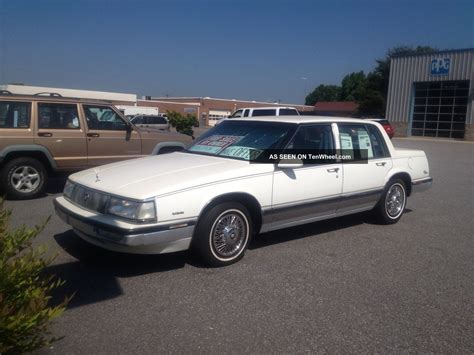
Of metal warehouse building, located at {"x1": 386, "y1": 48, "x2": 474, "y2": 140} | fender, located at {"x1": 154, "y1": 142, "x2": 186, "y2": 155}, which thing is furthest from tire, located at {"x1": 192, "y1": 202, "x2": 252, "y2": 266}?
metal warehouse building, located at {"x1": 386, "y1": 48, "x2": 474, "y2": 140}

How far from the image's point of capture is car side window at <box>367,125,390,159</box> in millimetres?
6344

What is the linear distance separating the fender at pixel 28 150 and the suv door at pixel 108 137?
672 millimetres

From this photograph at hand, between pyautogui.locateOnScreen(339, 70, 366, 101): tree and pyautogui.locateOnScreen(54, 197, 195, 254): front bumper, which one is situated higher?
pyautogui.locateOnScreen(339, 70, 366, 101): tree

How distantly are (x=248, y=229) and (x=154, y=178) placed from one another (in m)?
1.15

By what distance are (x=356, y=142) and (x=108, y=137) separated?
15.7 ft

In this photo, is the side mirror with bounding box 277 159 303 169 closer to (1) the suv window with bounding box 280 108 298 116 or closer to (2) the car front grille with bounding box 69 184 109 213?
(2) the car front grille with bounding box 69 184 109 213

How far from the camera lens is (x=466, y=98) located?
3275cm

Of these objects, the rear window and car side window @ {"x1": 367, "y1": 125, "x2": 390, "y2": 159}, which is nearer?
car side window @ {"x1": 367, "y1": 125, "x2": 390, "y2": 159}

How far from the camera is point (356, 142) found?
605 centimetres

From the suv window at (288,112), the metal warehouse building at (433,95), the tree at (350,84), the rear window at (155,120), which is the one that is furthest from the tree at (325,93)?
the suv window at (288,112)

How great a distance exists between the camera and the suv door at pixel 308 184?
5043 mm

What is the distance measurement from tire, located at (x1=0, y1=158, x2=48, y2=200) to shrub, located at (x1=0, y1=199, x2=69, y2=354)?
17.8 feet

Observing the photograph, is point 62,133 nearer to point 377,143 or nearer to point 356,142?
point 356,142

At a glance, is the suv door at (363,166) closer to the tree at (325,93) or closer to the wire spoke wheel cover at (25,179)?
the wire spoke wheel cover at (25,179)
